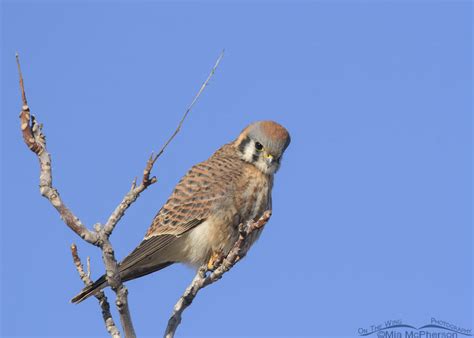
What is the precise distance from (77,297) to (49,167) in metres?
1.20

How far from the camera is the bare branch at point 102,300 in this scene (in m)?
3.78

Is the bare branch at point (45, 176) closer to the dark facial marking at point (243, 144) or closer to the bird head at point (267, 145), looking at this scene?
the bird head at point (267, 145)

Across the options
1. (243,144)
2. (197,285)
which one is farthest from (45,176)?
(243,144)

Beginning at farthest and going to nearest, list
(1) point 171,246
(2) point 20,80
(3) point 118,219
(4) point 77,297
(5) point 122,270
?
1. (1) point 171,246
2. (5) point 122,270
3. (4) point 77,297
4. (3) point 118,219
5. (2) point 20,80

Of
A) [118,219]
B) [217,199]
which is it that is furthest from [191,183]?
[118,219]

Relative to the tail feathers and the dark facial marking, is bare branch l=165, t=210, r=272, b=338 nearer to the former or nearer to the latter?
the tail feathers

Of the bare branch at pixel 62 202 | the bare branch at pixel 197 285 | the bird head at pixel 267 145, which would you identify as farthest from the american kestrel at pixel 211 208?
the bare branch at pixel 62 202

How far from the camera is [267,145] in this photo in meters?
5.44

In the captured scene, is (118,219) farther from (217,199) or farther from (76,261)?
(217,199)

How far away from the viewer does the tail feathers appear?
13.2ft

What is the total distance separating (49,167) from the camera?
3311mm

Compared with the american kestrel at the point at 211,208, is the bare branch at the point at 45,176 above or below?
below

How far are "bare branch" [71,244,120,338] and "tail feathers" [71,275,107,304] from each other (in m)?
0.03

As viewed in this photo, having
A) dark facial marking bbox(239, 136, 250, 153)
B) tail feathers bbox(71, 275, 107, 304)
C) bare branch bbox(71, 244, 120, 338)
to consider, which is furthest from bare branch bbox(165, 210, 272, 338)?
dark facial marking bbox(239, 136, 250, 153)
